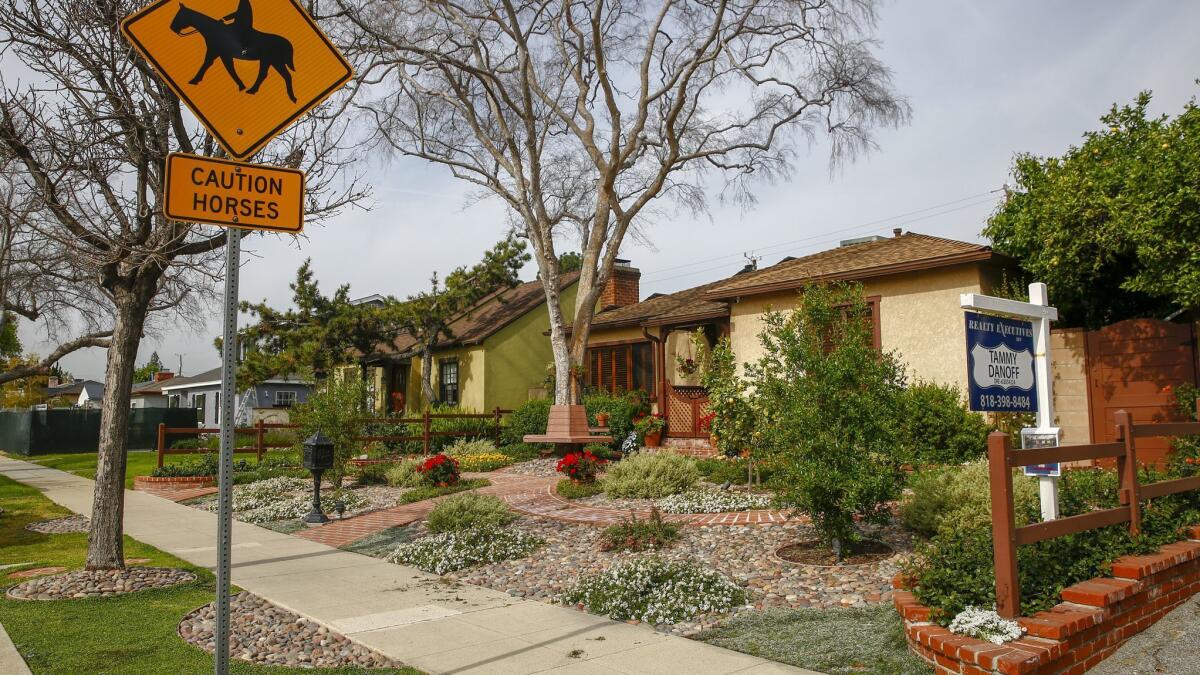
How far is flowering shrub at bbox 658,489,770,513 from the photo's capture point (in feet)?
36.3

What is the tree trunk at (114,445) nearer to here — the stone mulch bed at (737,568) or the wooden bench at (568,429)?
the stone mulch bed at (737,568)

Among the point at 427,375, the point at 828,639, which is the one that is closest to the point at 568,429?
the point at 828,639

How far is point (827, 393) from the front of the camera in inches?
300

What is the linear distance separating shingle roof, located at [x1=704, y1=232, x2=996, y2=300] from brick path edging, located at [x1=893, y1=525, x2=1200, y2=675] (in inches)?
308

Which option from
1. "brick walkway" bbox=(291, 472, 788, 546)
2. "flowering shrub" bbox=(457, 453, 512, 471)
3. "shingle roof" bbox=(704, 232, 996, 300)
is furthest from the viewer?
"flowering shrub" bbox=(457, 453, 512, 471)

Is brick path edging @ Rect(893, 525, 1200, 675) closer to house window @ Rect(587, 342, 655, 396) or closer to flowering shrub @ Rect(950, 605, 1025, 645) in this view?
flowering shrub @ Rect(950, 605, 1025, 645)

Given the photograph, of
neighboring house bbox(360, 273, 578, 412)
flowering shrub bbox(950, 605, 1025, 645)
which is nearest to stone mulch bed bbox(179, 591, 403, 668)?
flowering shrub bbox(950, 605, 1025, 645)

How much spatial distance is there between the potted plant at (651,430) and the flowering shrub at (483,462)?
11.2 ft

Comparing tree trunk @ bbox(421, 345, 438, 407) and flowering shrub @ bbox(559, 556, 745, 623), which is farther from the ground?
tree trunk @ bbox(421, 345, 438, 407)

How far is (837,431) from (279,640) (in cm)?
513

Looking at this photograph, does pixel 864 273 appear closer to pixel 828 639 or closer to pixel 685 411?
pixel 685 411

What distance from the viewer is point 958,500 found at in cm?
811

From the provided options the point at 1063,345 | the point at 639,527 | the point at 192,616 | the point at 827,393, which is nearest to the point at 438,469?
the point at 639,527

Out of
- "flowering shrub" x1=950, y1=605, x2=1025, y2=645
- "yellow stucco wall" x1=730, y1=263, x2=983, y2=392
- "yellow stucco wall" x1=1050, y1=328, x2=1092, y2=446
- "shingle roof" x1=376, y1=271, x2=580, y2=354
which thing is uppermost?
"shingle roof" x1=376, y1=271, x2=580, y2=354
